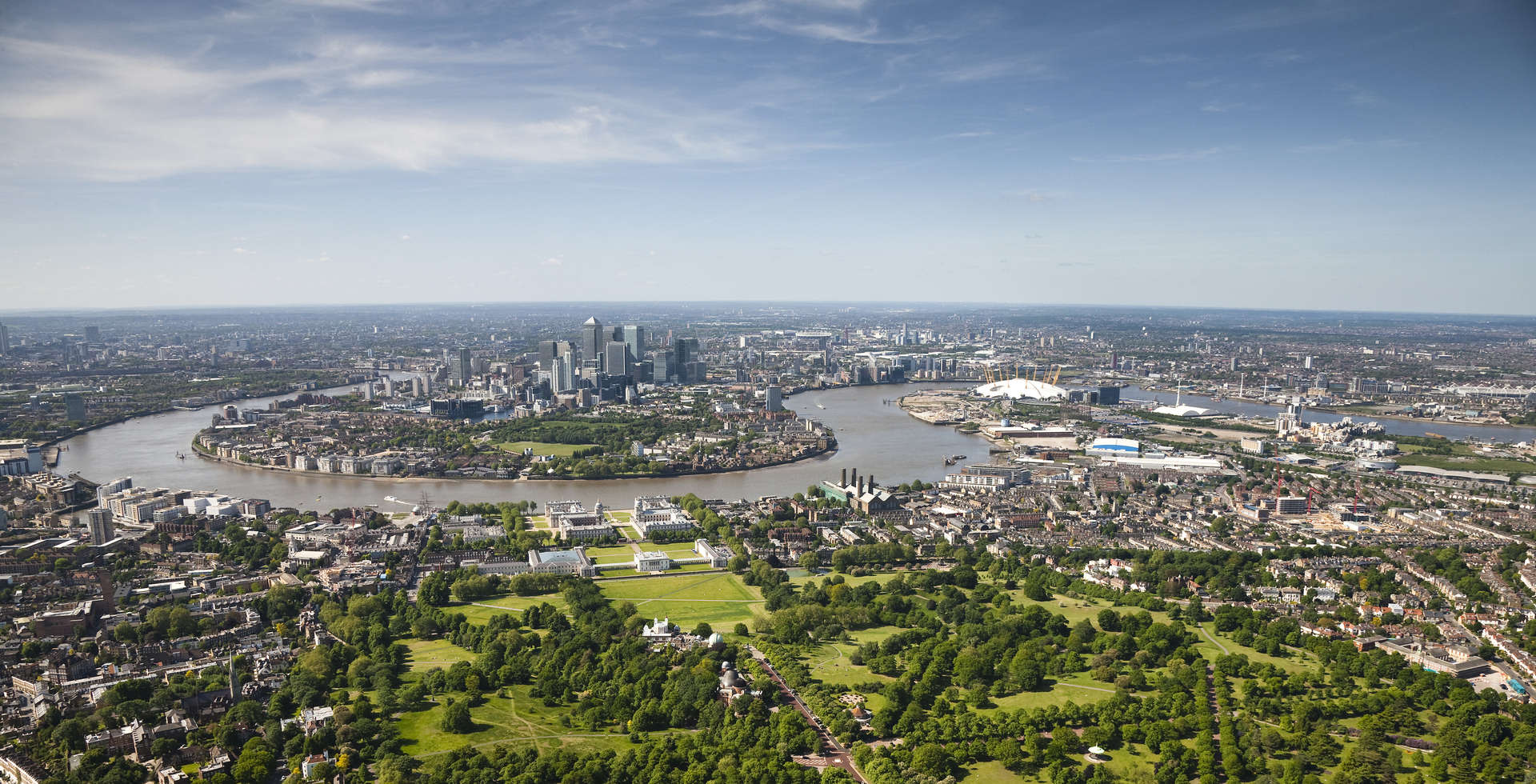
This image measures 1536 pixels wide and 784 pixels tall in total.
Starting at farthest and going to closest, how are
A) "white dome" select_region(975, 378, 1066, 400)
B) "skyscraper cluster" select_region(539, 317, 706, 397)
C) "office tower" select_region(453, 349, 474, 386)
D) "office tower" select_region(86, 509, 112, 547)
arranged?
"office tower" select_region(453, 349, 474, 386) < "skyscraper cluster" select_region(539, 317, 706, 397) < "white dome" select_region(975, 378, 1066, 400) < "office tower" select_region(86, 509, 112, 547)

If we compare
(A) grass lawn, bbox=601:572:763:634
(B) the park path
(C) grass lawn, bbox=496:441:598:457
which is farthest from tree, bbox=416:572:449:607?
(C) grass lawn, bbox=496:441:598:457

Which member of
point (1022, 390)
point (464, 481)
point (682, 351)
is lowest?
point (464, 481)

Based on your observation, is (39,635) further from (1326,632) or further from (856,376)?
(856,376)

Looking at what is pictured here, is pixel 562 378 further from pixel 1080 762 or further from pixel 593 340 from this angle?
pixel 1080 762

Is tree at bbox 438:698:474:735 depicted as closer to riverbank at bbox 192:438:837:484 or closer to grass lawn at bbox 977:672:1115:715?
grass lawn at bbox 977:672:1115:715

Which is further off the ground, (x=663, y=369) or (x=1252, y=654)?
(x=663, y=369)

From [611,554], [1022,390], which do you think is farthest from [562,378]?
[611,554]

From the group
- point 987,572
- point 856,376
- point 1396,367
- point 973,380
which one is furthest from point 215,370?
point 1396,367

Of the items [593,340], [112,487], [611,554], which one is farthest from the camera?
[593,340]
